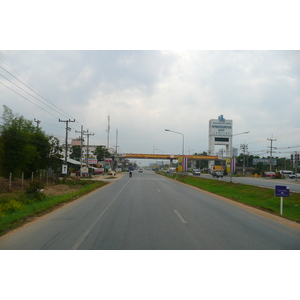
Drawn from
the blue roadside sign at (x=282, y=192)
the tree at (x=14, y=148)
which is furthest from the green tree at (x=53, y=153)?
the blue roadside sign at (x=282, y=192)

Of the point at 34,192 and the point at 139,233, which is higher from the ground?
the point at 139,233

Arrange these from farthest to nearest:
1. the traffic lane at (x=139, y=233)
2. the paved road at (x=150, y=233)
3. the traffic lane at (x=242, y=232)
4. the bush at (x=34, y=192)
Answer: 1. the bush at (x=34, y=192)
2. the traffic lane at (x=242, y=232)
3. the paved road at (x=150, y=233)
4. the traffic lane at (x=139, y=233)

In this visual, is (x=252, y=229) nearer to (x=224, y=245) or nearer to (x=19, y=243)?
(x=224, y=245)

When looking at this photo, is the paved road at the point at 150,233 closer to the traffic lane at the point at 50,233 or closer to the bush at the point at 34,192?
the traffic lane at the point at 50,233

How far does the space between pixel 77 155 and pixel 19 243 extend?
310 ft

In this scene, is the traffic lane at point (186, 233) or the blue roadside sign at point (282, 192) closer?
the traffic lane at point (186, 233)

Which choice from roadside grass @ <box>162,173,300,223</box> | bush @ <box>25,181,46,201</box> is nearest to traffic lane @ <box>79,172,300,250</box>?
roadside grass @ <box>162,173,300,223</box>

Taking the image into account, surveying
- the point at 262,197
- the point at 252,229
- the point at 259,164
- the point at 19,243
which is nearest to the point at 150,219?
the point at 252,229

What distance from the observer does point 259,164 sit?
102 m

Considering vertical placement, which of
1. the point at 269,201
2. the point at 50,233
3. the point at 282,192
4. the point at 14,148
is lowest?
the point at 269,201

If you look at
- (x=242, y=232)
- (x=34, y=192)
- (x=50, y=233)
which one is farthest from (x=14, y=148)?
(x=242, y=232)

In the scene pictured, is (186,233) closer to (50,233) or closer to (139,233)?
(139,233)

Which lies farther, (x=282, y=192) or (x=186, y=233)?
(x=282, y=192)

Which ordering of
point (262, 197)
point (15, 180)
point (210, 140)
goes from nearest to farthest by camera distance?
point (262, 197), point (15, 180), point (210, 140)
